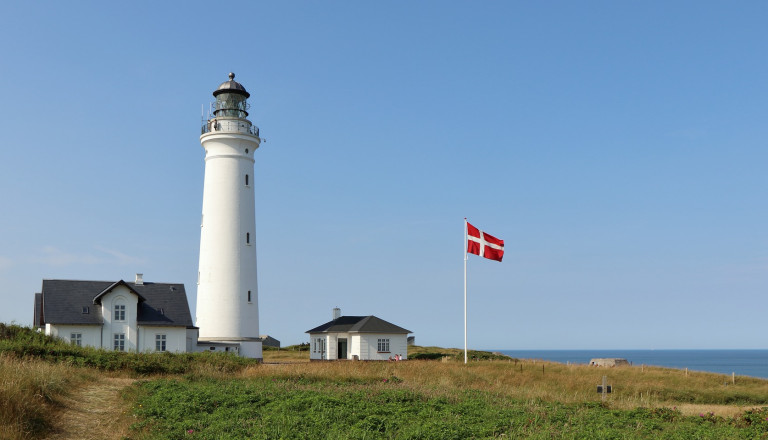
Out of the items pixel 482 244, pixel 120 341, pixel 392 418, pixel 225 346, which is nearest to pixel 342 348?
pixel 225 346

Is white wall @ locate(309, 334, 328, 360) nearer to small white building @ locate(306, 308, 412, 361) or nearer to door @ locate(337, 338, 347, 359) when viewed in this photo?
small white building @ locate(306, 308, 412, 361)

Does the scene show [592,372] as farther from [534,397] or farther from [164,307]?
[164,307]

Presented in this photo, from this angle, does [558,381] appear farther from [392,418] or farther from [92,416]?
[92,416]

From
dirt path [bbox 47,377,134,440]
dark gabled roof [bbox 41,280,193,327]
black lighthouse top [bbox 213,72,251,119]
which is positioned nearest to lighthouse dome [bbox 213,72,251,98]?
black lighthouse top [bbox 213,72,251,119]

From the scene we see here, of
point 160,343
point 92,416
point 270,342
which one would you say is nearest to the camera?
point 92,416

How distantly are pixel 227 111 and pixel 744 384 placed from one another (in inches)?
1262

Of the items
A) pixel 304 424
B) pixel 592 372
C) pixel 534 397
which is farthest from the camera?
pixel 592 372

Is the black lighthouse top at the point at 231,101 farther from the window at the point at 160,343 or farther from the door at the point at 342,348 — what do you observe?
the door at the point at 342,348

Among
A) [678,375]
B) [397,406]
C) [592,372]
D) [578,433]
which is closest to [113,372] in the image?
[397,406]

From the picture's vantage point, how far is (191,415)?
566 inches

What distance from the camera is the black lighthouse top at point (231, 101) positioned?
4094cm

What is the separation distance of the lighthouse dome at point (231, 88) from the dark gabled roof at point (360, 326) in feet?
55.5

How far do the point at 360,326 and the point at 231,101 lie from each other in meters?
17.0

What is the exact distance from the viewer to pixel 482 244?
115 feet
